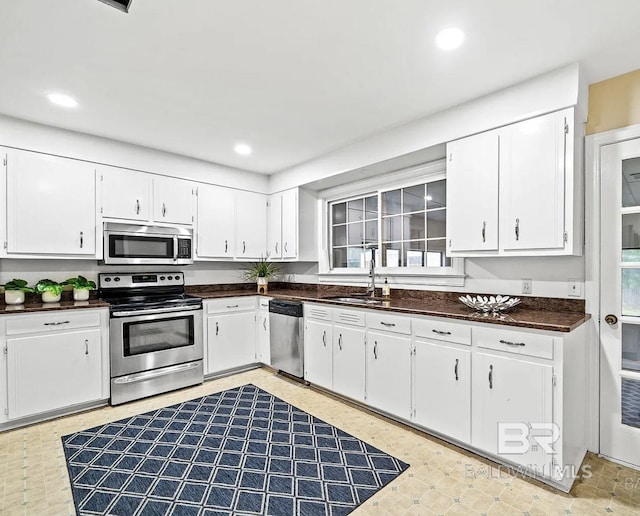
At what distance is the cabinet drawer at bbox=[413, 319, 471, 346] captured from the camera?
2.37m

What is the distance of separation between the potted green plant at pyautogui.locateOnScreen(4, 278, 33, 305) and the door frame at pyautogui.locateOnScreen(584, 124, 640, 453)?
4.42 metres

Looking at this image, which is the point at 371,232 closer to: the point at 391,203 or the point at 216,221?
the point at 391,203

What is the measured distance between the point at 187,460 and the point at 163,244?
2.28 metres

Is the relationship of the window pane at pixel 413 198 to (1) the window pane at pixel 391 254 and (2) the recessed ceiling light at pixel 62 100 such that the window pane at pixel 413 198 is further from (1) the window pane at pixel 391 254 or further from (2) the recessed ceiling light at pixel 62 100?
(2) the recessed ceiling light at pixel 62 100

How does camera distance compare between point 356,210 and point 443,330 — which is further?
point 356,210

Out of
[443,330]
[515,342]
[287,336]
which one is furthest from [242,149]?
[515,342]

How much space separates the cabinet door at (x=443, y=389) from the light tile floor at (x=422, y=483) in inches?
5.7

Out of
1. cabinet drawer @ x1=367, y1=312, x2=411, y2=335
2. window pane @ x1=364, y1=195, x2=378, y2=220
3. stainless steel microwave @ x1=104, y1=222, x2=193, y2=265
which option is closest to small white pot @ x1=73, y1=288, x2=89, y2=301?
stainless steel microwave @ x1=104, y1=222, x2=193, y2=265

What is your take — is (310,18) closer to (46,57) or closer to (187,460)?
(46,57)

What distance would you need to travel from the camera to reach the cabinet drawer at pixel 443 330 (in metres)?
2.37

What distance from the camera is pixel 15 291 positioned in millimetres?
3059

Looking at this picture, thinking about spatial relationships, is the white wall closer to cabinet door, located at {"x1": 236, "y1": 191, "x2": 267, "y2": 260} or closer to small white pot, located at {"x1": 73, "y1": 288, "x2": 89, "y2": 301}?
cabinet door, located at {"x1": 236, "y1": 191, "x2": 267, "y2": 260}

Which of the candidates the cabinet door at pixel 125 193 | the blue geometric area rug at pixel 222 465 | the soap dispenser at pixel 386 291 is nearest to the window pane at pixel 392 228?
the soap dispenser at pixel 386 291

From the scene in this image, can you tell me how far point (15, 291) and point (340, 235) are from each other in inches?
129
